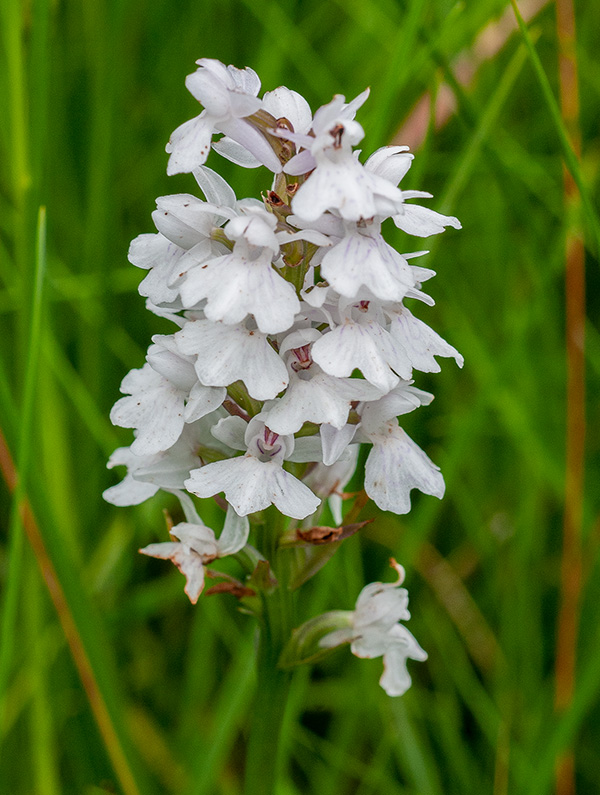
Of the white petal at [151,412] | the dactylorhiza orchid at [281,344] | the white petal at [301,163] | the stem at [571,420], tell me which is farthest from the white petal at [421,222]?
→ the stem at [571,420]

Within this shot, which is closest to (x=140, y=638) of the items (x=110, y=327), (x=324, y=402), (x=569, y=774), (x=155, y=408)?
(x=110, y=327)

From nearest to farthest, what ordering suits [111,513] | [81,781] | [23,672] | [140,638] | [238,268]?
[238,268]
[81,781]
[23,672]
[140,638]
[111,513]

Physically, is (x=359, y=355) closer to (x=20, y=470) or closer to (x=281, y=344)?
(x=281, y=344)

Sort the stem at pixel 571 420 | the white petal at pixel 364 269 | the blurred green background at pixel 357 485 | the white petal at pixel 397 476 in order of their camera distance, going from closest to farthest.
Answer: the white petal at pixel 364 269
the white petal at pixel 397 476
the blurred green background at pixel 357 485
the stem at pixel 571 420

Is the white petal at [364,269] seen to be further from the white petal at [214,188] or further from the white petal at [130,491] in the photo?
the white petal at [130,491]

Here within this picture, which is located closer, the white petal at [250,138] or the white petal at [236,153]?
the white petal at [250,138]

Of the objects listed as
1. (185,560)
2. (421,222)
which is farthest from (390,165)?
(185,560)

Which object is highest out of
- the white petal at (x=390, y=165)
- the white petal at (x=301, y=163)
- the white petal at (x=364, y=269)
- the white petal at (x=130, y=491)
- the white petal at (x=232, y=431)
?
the white petal at (x=301, y=163)

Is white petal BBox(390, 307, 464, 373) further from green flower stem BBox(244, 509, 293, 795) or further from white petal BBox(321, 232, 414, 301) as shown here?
green flower stem BBox(244, 509, 293, 795)

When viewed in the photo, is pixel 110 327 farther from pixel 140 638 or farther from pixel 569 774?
pixel 569 774
